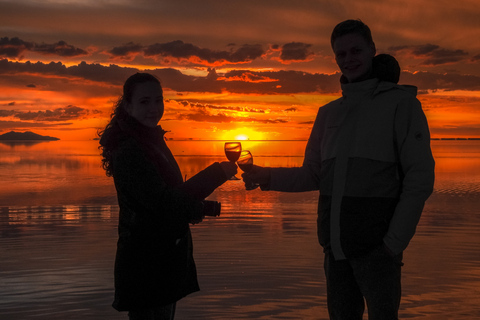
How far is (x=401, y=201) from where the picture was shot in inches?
115

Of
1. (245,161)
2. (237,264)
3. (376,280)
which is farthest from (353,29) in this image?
(237,264)

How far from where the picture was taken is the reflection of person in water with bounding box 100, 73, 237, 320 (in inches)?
125

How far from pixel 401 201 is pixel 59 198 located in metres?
17.1

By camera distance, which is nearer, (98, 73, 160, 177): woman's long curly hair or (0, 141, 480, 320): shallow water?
(98, 73, 160, 177): woman's long curly hair

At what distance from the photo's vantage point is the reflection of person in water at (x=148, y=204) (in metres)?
3.17

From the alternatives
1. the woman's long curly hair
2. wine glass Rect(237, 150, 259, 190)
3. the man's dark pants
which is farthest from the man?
the woman's long curly hair

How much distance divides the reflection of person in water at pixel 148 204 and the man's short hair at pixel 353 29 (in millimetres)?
1139

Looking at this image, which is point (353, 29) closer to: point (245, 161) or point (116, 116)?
point (245, 161)

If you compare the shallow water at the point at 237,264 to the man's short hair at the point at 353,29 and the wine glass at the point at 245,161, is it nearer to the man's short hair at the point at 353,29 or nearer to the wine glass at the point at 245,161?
the wine glass at the point at 245,161

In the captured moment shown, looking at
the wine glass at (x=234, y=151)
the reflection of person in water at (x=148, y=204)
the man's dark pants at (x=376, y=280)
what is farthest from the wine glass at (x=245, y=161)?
the man's dark pants at (x=376, y=280)

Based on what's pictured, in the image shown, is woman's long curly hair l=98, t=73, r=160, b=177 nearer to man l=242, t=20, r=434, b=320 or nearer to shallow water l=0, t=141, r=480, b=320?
man l=242, t=20, r=434, b=320

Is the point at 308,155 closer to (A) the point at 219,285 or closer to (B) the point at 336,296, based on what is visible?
(B) the point at 336,296

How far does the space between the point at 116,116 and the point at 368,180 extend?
1.57 metres

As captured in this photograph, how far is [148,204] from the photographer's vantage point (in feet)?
10.3
